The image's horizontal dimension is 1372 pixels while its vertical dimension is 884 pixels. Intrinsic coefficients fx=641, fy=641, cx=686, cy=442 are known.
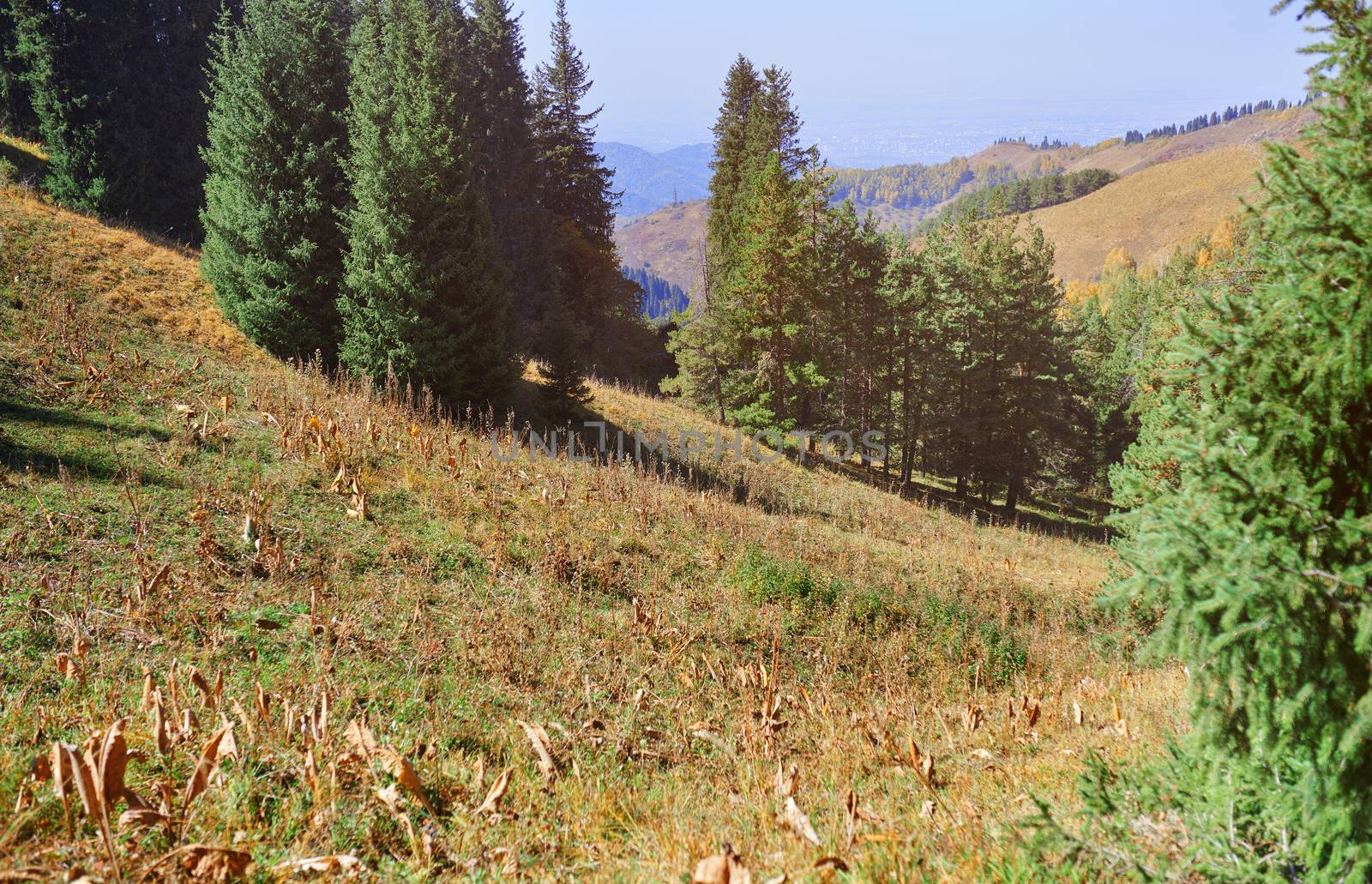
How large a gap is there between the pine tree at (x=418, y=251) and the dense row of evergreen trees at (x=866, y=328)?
11121mm

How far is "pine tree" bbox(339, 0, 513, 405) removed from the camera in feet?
43.5

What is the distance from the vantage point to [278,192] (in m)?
14.5

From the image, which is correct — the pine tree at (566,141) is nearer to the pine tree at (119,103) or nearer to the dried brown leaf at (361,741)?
the pine tree at (119,103)

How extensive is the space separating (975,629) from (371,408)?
10.7 meters

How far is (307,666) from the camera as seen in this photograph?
540 cm

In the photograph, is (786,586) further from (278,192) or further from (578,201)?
(578,201)

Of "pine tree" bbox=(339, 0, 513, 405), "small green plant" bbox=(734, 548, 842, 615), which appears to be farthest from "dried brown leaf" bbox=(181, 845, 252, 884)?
"pine tree" bbox=(339, 0, 513, 405)

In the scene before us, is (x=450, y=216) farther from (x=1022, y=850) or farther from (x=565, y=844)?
(x=1022, y=850)

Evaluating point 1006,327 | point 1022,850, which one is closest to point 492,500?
point 1022,850

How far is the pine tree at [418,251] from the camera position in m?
13.3

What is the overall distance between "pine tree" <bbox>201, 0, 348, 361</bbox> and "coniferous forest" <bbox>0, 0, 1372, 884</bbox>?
0.11 meters

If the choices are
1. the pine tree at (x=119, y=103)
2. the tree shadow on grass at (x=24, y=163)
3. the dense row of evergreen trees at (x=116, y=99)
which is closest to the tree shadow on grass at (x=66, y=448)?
the dense row of evergreen trees at (x=116, y=99)

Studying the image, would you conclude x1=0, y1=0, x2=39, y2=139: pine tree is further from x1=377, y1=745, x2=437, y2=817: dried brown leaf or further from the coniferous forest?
x1=377, y1=745, x2=437, y2=817: dried brown leaf

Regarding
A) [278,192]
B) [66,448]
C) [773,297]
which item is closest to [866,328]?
[773,297]
